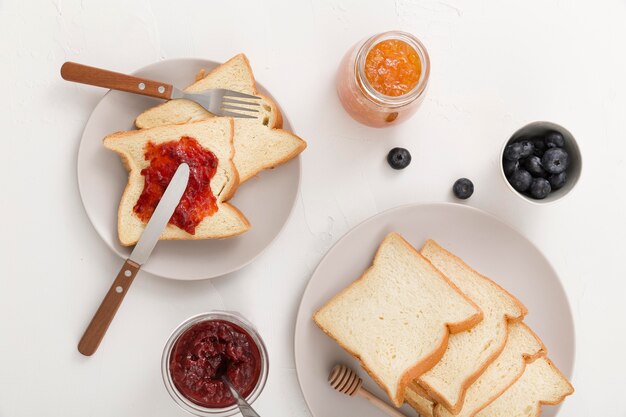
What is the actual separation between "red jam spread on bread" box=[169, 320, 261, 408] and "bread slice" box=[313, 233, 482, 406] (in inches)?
10.2

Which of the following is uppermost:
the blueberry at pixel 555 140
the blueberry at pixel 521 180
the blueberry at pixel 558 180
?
the blueberry at pixel 555 140

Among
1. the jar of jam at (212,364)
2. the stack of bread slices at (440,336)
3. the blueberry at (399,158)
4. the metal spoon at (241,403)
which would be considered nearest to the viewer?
the metal spoon at (241,403)

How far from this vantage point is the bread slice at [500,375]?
2.06 m

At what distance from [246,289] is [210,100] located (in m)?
0.64

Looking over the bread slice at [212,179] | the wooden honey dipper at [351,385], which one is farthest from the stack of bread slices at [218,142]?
the wooden honey dipper at [351,385]

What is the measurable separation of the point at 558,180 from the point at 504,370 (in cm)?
65

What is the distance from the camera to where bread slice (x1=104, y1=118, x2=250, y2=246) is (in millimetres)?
1992

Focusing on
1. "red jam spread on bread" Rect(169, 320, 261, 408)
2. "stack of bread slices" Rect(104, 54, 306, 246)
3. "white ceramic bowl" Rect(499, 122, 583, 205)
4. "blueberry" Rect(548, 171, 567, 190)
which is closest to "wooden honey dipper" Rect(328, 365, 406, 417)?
"red jam spread on bread" Rect(169, 320, 261, 408)

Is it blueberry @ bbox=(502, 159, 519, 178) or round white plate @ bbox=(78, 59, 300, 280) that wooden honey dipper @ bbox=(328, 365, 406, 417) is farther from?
blueberry @ bbox=(502, 159, 519, 178)

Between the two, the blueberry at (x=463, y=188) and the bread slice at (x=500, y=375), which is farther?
the blueberry at (x=463, y=188)

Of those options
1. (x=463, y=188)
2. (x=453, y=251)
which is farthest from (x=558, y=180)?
(x=453, y=251)

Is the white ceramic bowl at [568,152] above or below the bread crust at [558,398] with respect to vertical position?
above

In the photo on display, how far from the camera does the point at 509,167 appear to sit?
2.09m

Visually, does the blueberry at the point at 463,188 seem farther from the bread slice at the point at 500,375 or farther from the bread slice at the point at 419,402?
the bread slice at the point at 419,402
